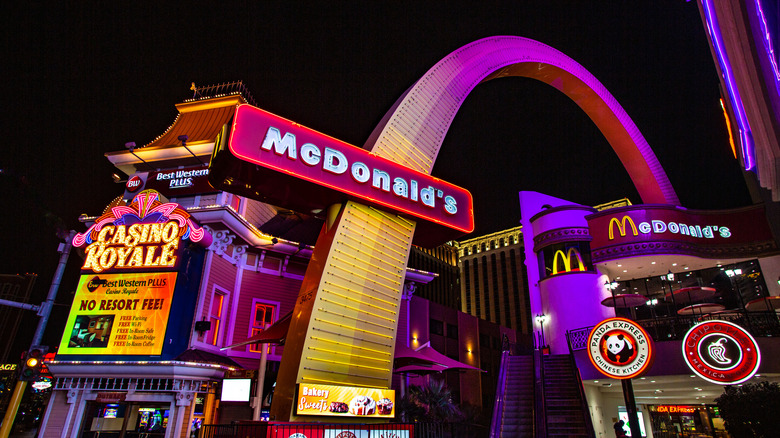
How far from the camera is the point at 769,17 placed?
5859 mm

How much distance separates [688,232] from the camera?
19812 mm

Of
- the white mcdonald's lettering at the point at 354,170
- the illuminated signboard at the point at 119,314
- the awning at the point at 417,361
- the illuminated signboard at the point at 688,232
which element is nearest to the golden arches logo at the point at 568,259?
the illuminated signboard at the point at 688,232

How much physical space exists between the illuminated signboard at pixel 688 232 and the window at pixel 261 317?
16.6 meters

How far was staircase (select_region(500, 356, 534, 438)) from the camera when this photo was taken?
12.7 metres

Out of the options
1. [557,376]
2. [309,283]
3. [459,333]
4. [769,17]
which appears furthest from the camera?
[459,333]

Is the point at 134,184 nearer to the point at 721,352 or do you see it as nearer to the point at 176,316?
the point at 176,316

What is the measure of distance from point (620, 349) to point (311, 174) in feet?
29.2

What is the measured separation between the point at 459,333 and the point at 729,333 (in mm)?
24903

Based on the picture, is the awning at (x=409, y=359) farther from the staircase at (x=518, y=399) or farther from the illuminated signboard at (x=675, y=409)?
the illuminated signboard at (x=675, y=409)

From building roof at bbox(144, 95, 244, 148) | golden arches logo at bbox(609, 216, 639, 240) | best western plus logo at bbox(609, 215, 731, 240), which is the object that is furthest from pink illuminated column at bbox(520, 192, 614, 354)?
building roof at bbox(144, 95, 244, 148)

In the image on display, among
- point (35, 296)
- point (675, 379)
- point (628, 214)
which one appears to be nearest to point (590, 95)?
point (628, 214)

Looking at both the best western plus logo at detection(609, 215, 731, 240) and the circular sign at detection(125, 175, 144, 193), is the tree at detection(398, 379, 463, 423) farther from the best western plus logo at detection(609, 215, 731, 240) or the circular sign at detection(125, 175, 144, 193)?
the circular sign at detection(125, 175, 144, 193)

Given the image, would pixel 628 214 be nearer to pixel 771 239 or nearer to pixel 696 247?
pixel 696 247

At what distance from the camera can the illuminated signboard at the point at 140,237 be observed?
57.3ft
